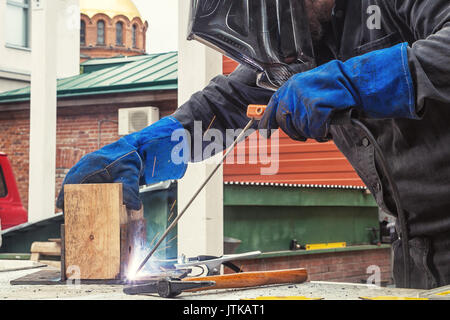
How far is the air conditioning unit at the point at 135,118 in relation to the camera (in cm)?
985

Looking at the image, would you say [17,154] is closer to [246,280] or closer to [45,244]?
[45,244]

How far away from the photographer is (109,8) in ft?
109

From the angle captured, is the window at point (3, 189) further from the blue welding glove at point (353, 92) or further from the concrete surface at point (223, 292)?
the blue welding glove at point (353, 92)

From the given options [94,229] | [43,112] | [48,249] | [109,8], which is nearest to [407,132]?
[94,229]

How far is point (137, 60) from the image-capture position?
12.5m

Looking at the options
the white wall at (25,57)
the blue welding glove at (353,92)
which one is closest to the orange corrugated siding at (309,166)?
the blue welding glove at (353,92)

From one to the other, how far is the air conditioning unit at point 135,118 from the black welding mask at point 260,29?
8.00 metres

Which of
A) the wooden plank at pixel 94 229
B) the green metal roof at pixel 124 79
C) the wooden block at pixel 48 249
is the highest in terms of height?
the green metal roof at pixel 124 79

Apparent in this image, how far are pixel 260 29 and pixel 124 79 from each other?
913cm

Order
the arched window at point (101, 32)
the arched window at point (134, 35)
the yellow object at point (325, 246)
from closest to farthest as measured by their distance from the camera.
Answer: the yellow object at point (325, 246) < the arched window at point (101, 32) < the arched window at point (134, 35)

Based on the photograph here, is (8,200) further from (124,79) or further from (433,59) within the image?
(433,59)

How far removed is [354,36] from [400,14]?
0.23 meters

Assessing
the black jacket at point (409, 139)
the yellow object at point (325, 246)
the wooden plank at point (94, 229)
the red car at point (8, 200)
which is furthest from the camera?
the red car at point (8, 200)

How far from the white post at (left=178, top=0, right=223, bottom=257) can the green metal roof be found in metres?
6.33
